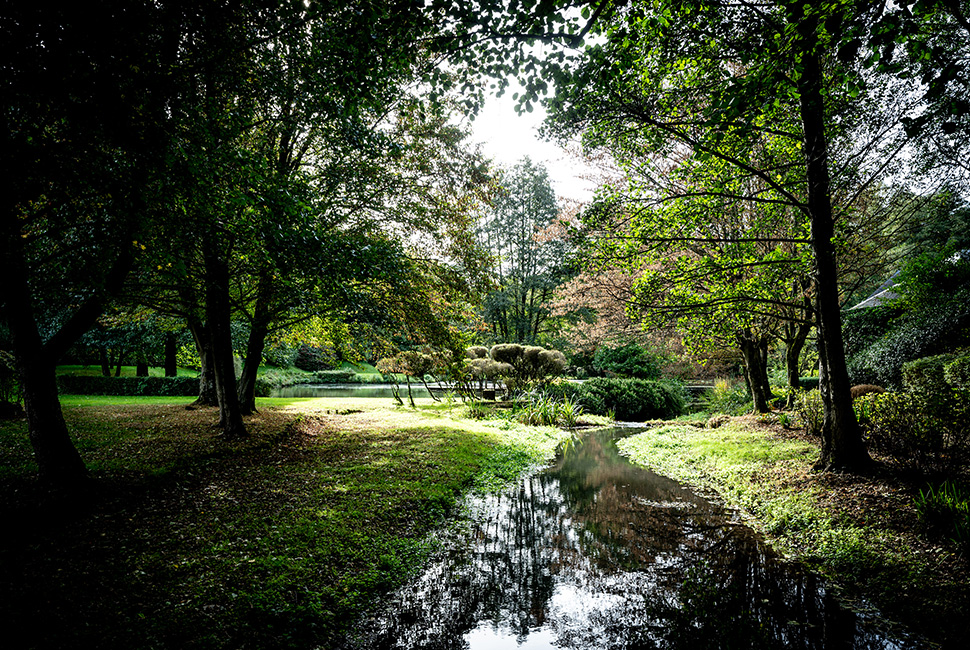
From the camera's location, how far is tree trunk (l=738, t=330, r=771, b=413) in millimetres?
12156

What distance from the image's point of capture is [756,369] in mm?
12328

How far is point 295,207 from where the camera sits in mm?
5188

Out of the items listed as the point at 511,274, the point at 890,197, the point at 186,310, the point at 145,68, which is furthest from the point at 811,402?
the point at 511,274

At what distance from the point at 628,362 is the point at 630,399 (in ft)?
20.9

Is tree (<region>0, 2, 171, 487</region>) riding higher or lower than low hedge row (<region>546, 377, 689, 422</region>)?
higher

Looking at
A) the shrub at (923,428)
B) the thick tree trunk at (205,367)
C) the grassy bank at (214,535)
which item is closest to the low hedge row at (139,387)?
the thick tree trunk at (205,367)

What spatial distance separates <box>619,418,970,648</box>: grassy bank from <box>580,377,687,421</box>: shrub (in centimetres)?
945

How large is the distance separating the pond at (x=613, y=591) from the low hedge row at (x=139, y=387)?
19.4 metres

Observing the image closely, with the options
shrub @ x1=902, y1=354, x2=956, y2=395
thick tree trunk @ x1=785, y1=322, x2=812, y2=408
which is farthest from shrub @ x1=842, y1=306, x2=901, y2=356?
shrub @ x1=902, y1=354, x2=956, y2=395

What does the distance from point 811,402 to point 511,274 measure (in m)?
27.8

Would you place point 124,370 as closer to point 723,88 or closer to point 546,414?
point 546,414

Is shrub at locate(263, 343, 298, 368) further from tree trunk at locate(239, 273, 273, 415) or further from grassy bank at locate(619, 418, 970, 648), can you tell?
grassy bank at locate(619, 418, 970, 648)

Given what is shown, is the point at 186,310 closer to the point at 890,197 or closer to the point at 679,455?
the point at 679,455

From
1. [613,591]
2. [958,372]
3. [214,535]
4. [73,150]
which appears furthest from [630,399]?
[73,150]
